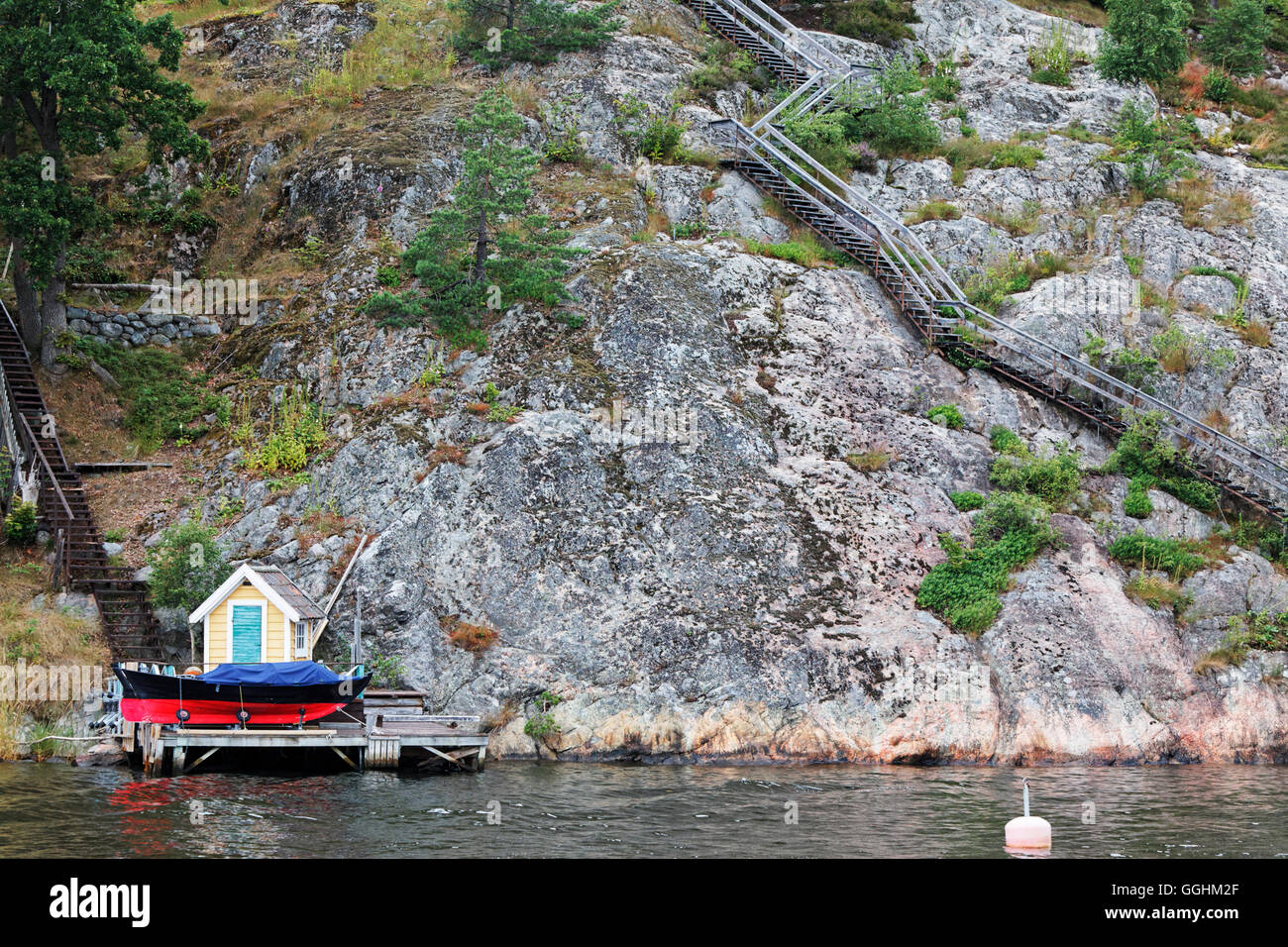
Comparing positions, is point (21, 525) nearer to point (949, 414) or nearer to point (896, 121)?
point (949, 414)

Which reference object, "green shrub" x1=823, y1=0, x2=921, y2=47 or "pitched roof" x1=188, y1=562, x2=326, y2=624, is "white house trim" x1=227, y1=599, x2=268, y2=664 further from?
"green shrub" x1=823, y1=0, x2=921, y2=47

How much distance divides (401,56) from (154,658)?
29.7 metres

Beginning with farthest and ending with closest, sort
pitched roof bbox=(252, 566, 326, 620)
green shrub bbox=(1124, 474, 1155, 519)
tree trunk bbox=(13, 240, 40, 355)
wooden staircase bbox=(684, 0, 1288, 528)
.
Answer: tree trunk bbox=(13, 240, 40, 355) → wooden staircase bbox=(684, 0, 1288, 528) → green shrub bbox=(1124, 474, 1155, 519) → pitched roof bbox=(252, 566, 326, 620)

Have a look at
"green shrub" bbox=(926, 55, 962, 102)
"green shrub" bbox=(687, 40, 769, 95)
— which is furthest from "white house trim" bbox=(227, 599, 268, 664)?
"green shrub" bbox=(926, 55, 962, 102)

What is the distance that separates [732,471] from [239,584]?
13621mm

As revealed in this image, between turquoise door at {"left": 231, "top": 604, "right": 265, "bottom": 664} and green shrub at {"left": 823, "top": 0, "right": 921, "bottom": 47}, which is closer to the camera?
turquoise door at {"left": 231, "top": 604, "right": 265, "bottom": 664}

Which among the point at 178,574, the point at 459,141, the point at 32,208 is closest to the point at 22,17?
the point at 32,208

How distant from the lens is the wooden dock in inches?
947

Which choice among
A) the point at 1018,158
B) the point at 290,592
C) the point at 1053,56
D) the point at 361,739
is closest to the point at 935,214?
the point at 1018,158

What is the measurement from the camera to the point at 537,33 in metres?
46.8

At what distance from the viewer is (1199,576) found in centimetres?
3034

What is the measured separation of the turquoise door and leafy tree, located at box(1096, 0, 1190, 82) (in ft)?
138

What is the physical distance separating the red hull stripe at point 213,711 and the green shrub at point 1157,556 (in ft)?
69.2
